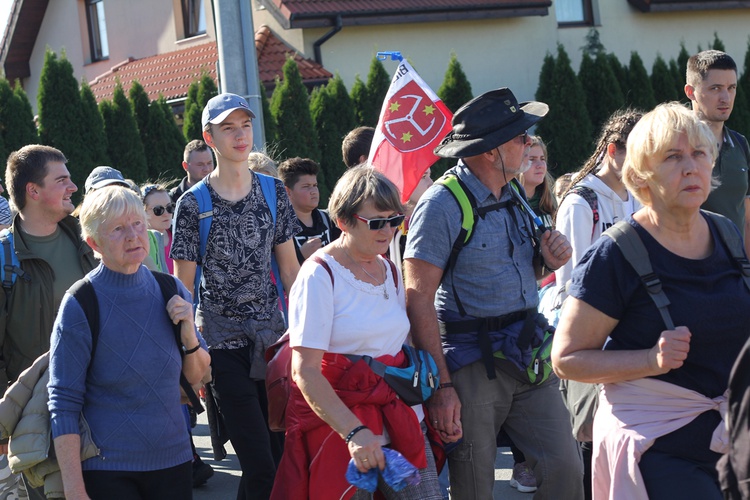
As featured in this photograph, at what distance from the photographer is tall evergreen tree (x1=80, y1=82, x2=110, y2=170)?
16.1 meters

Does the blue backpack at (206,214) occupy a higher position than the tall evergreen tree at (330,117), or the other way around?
the tall evergreen tree at (330,117)

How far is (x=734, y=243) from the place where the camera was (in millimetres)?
3633

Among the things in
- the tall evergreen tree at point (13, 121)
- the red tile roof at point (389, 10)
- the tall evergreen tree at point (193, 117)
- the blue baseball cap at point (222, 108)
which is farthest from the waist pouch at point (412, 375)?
the red tile roof at point (389, 10)

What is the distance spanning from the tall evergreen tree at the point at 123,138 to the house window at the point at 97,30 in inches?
417

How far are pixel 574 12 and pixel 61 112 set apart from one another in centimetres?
1286

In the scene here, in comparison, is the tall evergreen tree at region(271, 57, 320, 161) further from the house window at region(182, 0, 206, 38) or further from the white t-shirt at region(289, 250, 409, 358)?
→ the white t-shirt at region(289, 250, 409, 358)

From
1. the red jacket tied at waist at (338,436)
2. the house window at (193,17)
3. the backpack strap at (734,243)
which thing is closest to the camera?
the backpack strap at (734,243)

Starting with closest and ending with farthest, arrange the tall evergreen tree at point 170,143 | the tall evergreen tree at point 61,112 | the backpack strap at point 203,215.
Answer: the backpack strap at point 203,215 < the tall evergreen tree at point 61,112 < the tall evergreen tree at point 170,143

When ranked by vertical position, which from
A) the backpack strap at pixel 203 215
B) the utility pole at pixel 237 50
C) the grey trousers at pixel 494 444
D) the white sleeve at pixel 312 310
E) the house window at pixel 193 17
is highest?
the house window at pixel 193 17

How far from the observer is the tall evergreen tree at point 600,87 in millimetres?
21672

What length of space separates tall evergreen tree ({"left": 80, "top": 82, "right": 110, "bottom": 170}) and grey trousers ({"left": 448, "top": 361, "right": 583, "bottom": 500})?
41.7 feet

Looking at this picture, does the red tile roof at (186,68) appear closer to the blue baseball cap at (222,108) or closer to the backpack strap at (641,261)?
the blue baseball cap at (222,108)

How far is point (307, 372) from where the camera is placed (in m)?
4.00

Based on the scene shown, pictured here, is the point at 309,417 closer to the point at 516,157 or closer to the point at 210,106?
the point at 516,157
